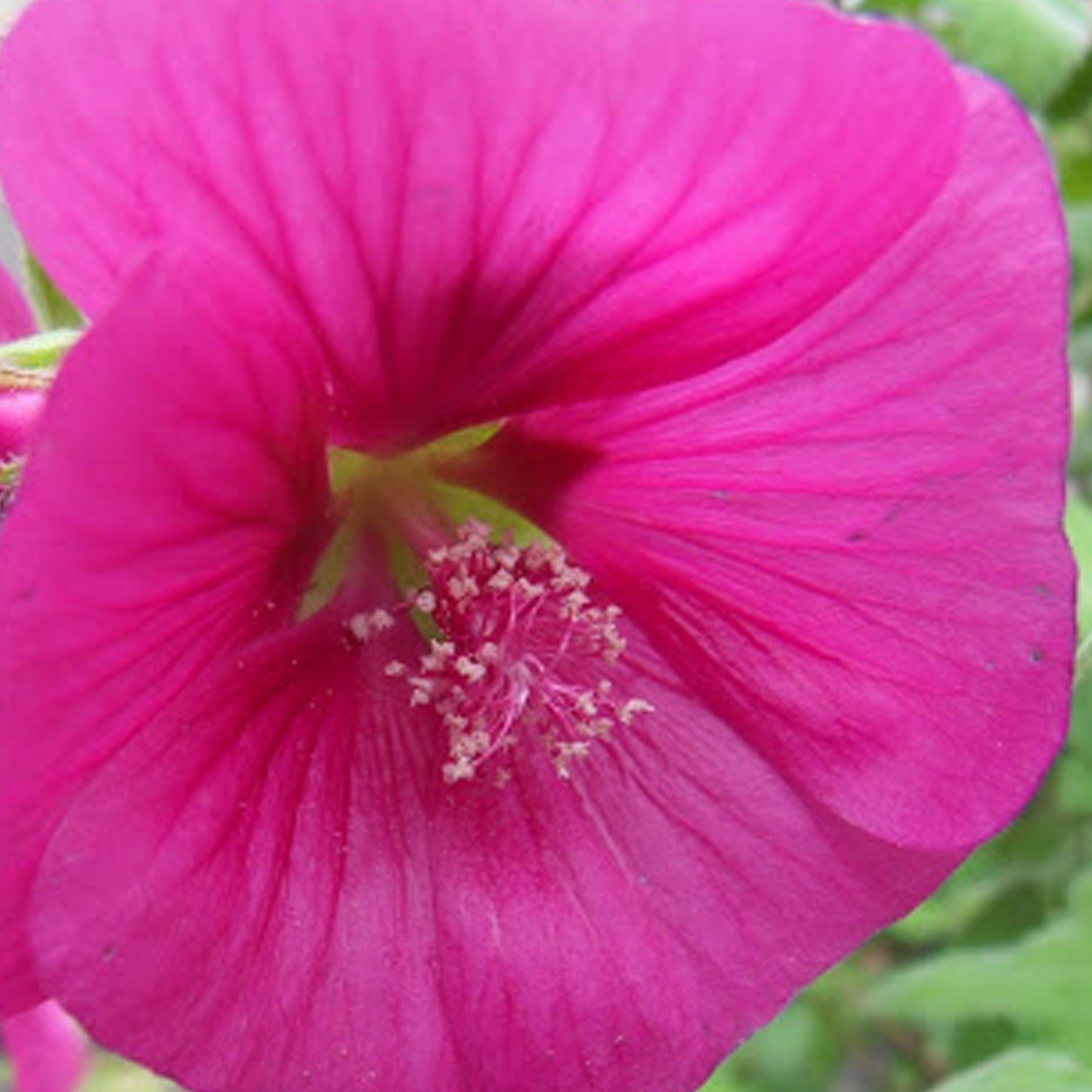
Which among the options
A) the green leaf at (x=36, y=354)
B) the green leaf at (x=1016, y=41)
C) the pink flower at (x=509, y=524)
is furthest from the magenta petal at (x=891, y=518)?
the green leaf at (x=1016, y=41)

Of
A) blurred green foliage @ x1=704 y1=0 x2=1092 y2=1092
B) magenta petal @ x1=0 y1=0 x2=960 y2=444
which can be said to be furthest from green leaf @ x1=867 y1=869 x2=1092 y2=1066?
magenta petal @ x1=0 y1=0 x2=960 y2=444

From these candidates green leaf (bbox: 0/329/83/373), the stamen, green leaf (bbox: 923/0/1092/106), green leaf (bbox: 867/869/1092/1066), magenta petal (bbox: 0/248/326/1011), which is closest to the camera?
magenta petal (bbox: 0/248/326/1011)

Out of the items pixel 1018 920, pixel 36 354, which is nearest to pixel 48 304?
pixel 36 354

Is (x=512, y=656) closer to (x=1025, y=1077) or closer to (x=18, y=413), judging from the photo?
(x=18, y=413)

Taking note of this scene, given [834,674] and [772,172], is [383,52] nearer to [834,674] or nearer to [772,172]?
[772,172]

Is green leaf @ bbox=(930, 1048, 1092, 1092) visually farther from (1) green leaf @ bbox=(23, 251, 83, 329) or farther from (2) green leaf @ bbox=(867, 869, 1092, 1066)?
(1) green leaf @ bbox=(23, 251, 83, 329)
